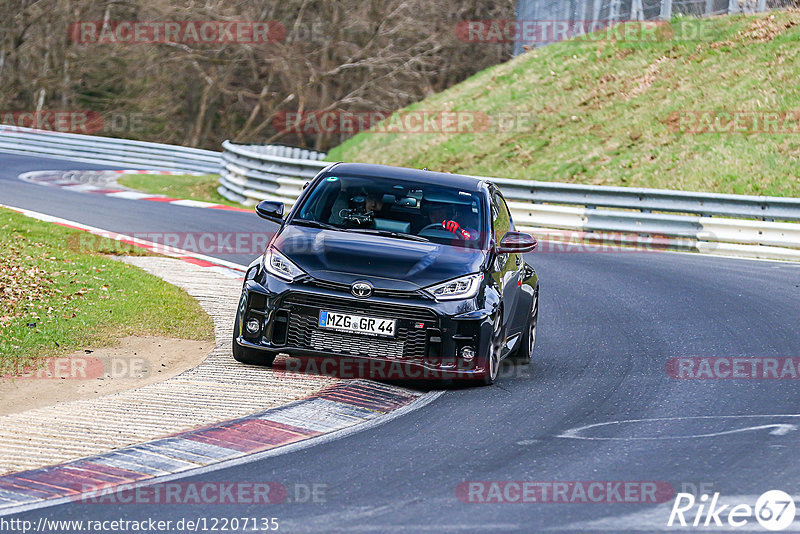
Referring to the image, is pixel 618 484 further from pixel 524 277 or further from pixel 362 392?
pixel 524 277

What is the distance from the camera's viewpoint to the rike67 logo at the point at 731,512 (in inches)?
216

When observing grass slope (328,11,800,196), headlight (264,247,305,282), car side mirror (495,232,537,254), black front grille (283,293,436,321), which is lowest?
black front grille (283,293,436,321)

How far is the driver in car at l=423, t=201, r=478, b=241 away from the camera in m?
9.59

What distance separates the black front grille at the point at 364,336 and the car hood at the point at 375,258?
0.16m

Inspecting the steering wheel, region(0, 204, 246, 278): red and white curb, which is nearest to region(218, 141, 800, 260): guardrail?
region(0, 204, 246, 278): red and white curb

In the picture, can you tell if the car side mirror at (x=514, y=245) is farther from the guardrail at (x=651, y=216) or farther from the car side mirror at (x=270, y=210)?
the guardrail at (x=651, y=216)

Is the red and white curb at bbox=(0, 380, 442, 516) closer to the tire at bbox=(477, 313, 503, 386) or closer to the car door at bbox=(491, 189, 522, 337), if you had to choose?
the tire at bbox=(477, 313, 503, 386)

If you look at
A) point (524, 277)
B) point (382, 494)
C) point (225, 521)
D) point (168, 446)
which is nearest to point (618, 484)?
point (382, 494)

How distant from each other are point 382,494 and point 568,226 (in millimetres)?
16068

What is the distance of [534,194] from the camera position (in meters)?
22.2

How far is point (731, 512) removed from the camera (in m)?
5.67

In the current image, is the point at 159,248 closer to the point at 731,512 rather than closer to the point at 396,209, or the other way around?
the point at 396,209

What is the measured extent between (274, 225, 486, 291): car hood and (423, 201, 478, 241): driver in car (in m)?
0.33

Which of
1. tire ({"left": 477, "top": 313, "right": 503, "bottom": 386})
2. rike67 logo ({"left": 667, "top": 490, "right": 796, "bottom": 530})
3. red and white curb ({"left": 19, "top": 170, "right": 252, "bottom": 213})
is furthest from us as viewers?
red and white curb ({"left": 19, "top": 170, "right": 252, "bottom": 213})
